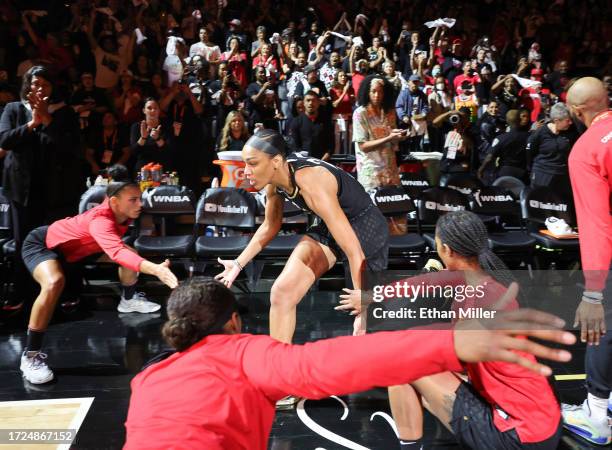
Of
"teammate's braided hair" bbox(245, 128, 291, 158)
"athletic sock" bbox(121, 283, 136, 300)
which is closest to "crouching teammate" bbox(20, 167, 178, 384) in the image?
"teammate's braided hair" bbox(245, 128, 291, 158)

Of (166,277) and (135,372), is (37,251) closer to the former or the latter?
(135,372)

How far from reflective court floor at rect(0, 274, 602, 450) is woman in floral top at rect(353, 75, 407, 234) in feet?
3.97

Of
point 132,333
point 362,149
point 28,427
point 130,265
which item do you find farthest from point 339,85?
point 28,427

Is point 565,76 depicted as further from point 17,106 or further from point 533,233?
point 17,106

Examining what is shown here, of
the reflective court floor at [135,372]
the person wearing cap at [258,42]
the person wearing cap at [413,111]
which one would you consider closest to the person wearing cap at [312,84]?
the person wearing cap at [413,111]

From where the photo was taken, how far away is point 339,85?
32.1ft

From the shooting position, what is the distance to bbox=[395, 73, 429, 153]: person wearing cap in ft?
31.9

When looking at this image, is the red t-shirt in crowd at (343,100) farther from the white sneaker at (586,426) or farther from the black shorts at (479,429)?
the black shorts at (479,429)

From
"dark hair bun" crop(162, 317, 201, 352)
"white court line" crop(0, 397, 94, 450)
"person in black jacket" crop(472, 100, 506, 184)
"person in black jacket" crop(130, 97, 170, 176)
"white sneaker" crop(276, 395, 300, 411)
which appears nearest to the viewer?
"dark hair bun" crop(162, 317, 201, 352)

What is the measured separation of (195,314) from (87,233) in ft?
9.64

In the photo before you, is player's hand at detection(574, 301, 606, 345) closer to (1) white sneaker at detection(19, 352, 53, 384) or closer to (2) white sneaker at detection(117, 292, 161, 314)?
(1) white sneaker at detection(19, 352, 53, 384)

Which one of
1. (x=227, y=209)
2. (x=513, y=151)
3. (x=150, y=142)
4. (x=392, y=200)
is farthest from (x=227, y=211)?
(x=513, y=151)

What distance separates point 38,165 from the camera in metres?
5.48

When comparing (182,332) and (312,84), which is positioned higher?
(312,84)
